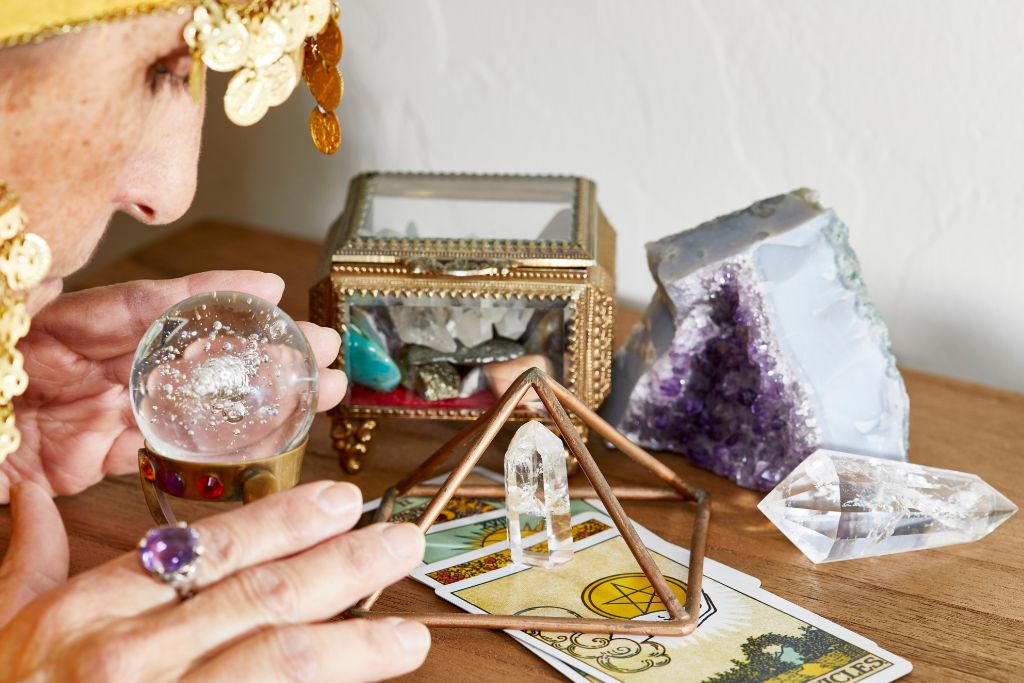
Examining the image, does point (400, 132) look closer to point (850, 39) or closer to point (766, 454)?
point (850, 39)

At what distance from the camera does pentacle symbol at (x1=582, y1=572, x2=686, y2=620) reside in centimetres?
70

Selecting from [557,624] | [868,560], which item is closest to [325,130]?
[557,624]

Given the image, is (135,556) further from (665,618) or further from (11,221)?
(665,618)

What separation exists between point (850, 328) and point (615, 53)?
43 centimetres

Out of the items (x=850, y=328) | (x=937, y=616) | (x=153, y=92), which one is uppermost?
(x=153, y=92)

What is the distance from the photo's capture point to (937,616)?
28.0 inches

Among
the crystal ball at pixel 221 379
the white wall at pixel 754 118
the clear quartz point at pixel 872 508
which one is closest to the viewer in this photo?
the crystal ball at pixel 221 379

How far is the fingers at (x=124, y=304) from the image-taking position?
816mm

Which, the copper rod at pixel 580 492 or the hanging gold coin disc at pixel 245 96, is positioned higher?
the hanging gold coin disc at pixel 245 96

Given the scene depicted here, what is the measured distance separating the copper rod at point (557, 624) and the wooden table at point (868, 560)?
0.06 feet

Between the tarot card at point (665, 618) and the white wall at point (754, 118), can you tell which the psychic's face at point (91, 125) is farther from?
the white wall at point (754, 118)

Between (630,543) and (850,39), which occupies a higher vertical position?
(850,39)

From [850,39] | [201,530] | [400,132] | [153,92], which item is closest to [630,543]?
[201,530]

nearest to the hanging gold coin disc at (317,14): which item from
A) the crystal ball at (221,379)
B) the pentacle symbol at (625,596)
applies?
the crystal ball at (221,379)
